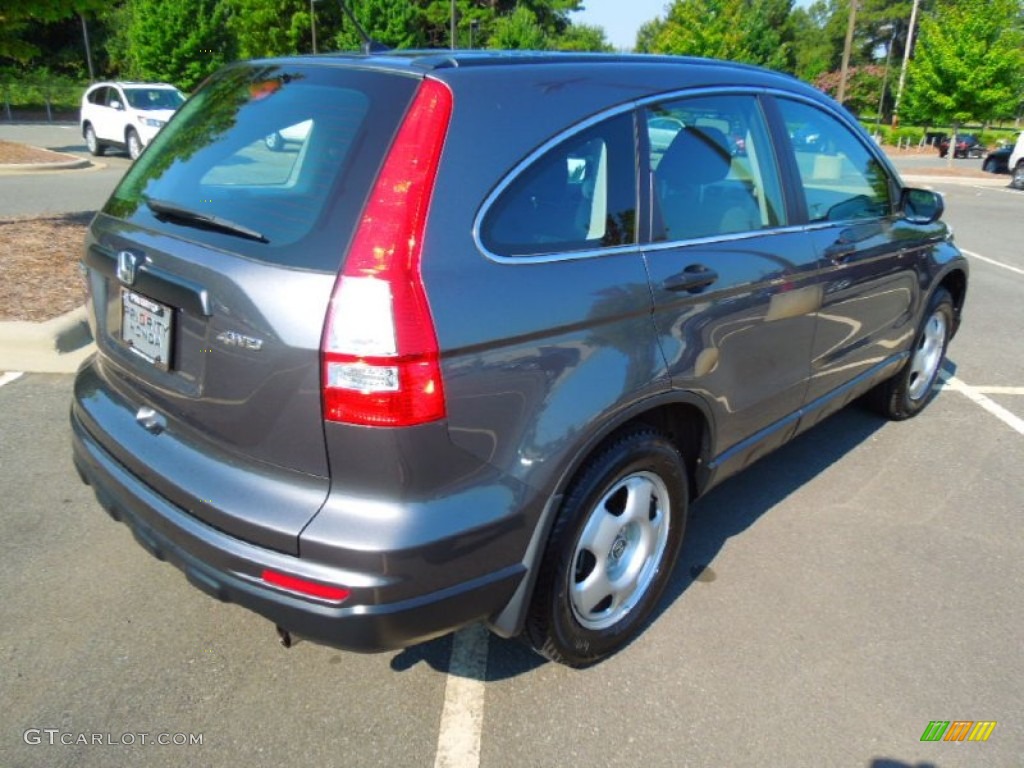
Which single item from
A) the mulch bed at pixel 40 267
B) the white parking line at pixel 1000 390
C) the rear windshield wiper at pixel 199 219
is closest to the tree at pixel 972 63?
the white parking line at pixel 1000 390

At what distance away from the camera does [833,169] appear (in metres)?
3.57

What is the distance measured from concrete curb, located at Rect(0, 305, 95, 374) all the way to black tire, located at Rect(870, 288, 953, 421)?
506 centimetres

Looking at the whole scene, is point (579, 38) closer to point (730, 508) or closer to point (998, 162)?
point (998, 162)

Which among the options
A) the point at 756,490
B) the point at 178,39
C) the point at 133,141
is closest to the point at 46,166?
the point at 133,141

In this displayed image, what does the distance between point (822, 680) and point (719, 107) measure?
6.65 feet

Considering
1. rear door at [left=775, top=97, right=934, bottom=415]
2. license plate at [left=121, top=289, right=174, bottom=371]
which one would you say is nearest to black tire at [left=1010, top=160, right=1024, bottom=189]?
rear door at [left=775, top=97, right=934, bottom=415]

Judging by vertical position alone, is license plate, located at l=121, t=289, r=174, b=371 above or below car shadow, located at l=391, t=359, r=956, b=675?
above

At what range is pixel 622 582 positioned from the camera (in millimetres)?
2607

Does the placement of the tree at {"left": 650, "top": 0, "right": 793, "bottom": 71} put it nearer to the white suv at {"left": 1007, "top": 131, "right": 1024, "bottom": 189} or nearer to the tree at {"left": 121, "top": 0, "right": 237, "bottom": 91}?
the white suv at {"left": 1007, "top": 131, "right": 1024, "bottom": 189}

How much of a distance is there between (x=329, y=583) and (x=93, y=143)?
2161 cm

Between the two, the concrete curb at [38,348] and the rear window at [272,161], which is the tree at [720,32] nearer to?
the concrete curb at [38,348]

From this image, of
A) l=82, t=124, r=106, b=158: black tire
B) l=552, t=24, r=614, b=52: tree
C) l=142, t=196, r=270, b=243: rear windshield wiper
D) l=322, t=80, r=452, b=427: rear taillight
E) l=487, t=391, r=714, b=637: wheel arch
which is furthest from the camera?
l=552, t=24, r=614, b=52: tree

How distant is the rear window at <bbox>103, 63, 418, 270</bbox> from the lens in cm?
193

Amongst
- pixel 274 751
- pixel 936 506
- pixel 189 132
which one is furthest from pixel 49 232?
pixel 936 506
